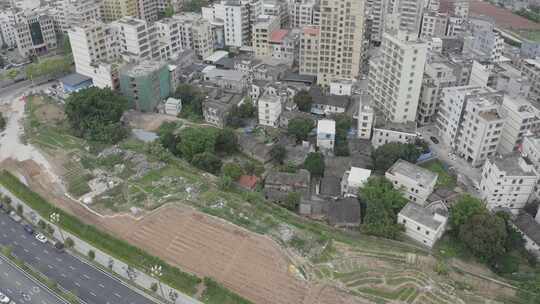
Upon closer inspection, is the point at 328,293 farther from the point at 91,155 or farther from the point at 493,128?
the point at 91,155

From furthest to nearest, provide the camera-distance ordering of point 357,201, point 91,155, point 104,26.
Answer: point 104,26
point 91,155
point 357,201

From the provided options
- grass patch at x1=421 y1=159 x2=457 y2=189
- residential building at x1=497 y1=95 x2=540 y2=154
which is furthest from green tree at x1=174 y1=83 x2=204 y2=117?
residential building at x1=497 y1=95 x2=540 y2=154

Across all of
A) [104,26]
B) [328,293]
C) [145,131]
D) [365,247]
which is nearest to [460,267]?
[365,247]

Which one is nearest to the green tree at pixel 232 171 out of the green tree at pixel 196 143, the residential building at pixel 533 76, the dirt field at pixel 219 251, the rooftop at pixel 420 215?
the green tree at pixel 196 143

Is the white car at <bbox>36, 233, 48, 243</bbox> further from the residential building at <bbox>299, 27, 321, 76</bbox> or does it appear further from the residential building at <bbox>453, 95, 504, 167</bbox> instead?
the residential building at <bbox>453, 95, 504, 167</bbox>

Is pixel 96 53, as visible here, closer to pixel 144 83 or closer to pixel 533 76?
pixel 144 83

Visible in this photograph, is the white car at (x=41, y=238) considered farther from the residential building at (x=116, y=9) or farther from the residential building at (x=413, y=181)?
the residential building at (x=116, y=9)
